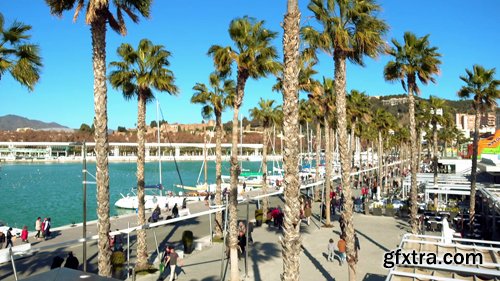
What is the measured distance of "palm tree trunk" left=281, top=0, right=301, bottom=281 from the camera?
7961 mm

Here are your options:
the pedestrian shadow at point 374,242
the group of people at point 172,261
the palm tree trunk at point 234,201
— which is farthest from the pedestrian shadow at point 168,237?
the pedestrian shadow at point 374,242

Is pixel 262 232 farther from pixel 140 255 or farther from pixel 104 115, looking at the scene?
pixel 104 115

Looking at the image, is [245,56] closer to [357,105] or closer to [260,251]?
[260,251]

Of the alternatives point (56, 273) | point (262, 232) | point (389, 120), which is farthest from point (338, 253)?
point (389, 120)

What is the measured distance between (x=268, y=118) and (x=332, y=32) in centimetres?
1934

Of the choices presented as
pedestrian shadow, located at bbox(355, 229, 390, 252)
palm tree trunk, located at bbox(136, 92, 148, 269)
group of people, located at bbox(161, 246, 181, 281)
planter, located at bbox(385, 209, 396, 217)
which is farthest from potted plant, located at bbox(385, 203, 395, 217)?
palm tree trunk, located at bbox(136, 92, 148, 269)

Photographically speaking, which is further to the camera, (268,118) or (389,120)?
(389,120)

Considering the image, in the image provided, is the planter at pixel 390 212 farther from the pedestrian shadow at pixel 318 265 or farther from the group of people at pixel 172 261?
the group of people at pixel 172 261

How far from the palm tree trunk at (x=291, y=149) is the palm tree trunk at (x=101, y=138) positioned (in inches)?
189

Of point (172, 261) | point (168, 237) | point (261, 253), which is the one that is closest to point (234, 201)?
point (172, 261)

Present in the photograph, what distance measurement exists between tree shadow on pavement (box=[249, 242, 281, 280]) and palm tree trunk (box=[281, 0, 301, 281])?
7936 millimetres

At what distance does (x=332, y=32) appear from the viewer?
43.5 feet

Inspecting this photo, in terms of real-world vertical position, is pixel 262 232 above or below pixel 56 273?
below

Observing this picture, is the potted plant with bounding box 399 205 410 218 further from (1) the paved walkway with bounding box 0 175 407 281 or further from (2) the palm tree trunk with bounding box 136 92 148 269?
(2) the palm tree trunk with bounding box 136 92 148 269
